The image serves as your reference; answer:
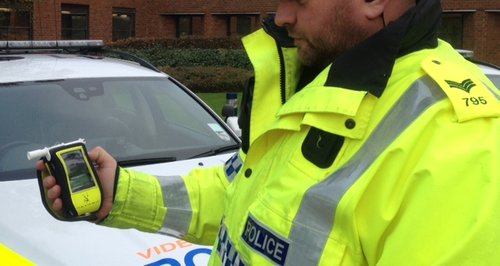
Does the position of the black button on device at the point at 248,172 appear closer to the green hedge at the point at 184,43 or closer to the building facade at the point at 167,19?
the building facade at the point at 167,19

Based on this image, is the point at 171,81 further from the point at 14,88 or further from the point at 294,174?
the point at 294,174

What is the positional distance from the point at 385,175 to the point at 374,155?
4cm

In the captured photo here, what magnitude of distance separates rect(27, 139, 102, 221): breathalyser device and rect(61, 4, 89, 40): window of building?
781 inches

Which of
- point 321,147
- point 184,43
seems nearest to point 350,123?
point 321,147

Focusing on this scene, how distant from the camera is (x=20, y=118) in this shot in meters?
3.21

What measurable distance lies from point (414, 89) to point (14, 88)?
274cm

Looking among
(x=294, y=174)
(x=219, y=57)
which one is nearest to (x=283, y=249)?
(x=294, y=174)

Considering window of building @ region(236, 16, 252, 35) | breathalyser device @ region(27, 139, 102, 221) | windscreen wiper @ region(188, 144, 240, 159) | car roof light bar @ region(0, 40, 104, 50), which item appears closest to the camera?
breathalyser device @ region(27, 139, 102, 221)

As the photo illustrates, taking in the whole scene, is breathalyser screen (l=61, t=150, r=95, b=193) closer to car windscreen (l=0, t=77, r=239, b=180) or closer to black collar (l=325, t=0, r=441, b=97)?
black collar (l=325, t=0, r=441, b=97)

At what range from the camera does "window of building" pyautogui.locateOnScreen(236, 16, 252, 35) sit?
2132cm

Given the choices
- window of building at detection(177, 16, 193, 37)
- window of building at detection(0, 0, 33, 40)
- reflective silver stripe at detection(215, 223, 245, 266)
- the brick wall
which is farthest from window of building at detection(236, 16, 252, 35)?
reflective silver stripe at detection(215, 223, 245, 266)

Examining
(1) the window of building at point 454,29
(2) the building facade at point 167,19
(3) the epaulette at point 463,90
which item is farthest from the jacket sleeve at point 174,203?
(1) the window of building at point 454,29

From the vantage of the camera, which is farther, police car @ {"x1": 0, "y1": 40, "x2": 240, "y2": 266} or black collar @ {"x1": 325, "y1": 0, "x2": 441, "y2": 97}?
police car @ {"x1": 0, "y1": 40, "x2": 240, "y2": 266}

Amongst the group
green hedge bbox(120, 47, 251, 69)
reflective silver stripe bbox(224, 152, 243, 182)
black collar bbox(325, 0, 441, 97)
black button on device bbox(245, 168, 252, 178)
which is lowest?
green hedge bbox(120, 47, 251, 69)
